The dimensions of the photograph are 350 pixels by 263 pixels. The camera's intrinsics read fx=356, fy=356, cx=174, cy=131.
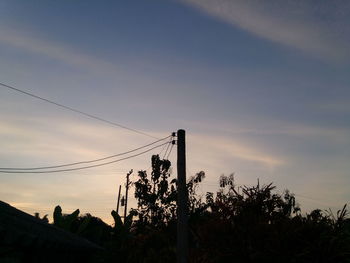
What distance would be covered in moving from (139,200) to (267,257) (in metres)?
28.6

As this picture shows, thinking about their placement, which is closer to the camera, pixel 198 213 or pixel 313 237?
pixel 313 237

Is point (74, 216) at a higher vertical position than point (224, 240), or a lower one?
higher

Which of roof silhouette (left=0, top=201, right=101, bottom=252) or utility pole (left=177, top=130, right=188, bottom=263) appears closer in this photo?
roof silhouette (left=0, top=201, right=101, bottom=252)

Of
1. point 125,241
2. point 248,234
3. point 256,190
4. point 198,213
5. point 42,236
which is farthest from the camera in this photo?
point 198,213

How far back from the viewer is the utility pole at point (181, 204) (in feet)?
40.0

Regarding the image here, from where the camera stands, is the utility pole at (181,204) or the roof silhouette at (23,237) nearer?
the roof silhouette at (23,237)

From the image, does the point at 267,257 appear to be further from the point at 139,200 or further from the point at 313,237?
the point at 139,200

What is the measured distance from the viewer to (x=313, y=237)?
12.6 m

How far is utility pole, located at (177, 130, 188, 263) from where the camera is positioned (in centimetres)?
1220

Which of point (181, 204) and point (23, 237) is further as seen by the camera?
point (181, 204)

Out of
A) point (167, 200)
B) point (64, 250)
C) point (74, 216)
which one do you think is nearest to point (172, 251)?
point (74, 216)

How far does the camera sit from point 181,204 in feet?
41.1

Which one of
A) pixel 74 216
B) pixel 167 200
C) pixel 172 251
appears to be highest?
pixel 167 200

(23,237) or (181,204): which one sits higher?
(181,204)
